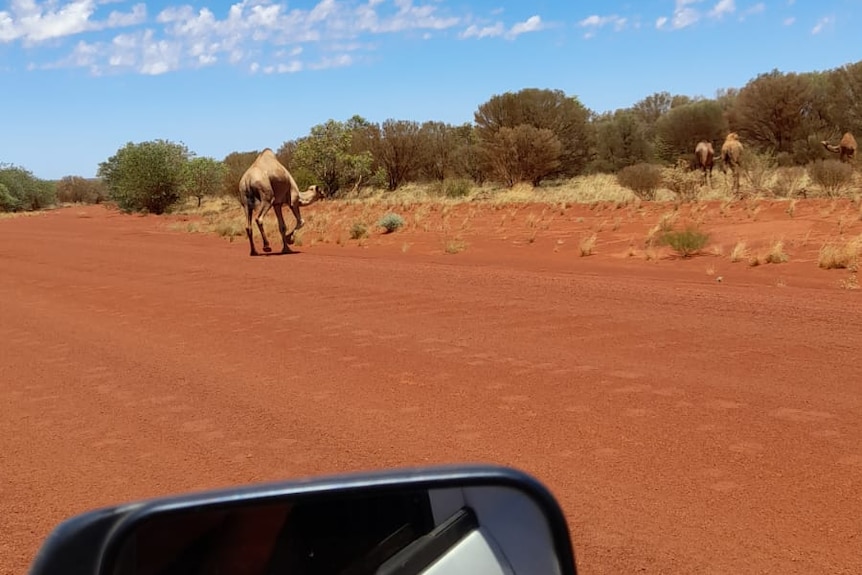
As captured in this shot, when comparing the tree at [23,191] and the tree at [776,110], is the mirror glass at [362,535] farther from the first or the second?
the tree at [23,191]

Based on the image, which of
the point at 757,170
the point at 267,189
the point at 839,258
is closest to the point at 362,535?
the point at 839,258

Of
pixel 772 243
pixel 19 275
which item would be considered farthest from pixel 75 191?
pixel 772 243

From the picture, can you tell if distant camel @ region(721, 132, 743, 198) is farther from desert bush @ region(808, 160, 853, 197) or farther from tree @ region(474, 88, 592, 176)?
tree @ region(474, 88, 592, 176)

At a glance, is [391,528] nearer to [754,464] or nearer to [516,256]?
[754,464]

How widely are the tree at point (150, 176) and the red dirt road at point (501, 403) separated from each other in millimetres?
37119

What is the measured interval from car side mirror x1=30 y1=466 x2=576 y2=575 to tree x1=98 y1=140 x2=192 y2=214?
49287 mm

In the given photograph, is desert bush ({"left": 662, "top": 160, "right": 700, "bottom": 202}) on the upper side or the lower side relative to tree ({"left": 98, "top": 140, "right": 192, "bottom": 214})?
lower

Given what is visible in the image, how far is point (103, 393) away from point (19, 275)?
38.6 feet

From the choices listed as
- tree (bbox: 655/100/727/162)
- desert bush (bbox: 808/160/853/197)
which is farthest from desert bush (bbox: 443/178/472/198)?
desert bush (bbox: 808/160/853/197)

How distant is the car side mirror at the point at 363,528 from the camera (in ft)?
5.78

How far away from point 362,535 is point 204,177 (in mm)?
56025

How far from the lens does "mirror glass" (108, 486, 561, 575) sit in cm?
180

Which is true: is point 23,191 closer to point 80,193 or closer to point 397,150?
point 80,193

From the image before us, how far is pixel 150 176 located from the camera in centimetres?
4806
